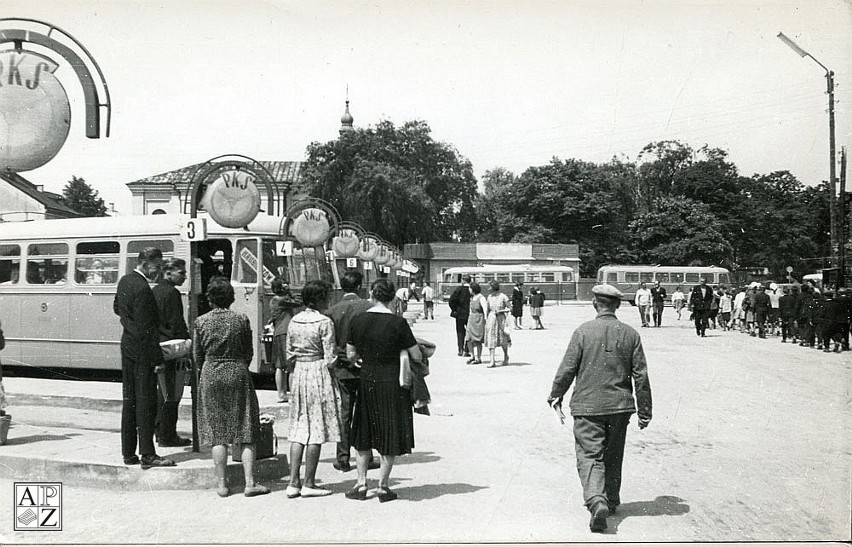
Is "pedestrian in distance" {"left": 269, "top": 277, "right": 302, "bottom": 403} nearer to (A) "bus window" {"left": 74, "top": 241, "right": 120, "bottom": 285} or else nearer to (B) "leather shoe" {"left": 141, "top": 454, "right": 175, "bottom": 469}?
(B) "leather shoe" {"left": 141, "top": 454, "right": 175, "bottom": 469}

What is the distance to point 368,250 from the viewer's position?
27344 millimetres

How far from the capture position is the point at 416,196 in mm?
51875

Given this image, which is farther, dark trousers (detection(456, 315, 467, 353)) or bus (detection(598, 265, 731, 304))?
bus (detection(598, 265, 731, 304))

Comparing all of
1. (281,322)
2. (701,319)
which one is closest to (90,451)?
(281,322)

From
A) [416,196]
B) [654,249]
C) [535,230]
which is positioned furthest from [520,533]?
[535,230]

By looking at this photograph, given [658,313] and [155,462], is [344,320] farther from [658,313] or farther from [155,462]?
[658,313]

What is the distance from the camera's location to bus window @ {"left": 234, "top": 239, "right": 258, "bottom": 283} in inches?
511

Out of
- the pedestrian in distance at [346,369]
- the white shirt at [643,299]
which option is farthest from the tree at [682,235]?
the pedestrian in distance at [346,369]

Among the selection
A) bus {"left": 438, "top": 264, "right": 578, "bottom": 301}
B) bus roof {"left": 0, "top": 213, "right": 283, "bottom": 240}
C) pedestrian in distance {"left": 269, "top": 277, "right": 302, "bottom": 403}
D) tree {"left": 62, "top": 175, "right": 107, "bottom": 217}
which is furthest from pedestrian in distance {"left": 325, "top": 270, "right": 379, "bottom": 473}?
tree {"left": 62, "top": 175, "right": 107, "bottom": 217}

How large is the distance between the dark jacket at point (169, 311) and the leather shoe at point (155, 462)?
1.21 m

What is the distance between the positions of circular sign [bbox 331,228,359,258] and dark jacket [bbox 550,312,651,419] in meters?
14.3

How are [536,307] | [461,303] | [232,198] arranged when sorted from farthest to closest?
[536,307] → [461,303] → [232,198]

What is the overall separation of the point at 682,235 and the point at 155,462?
206 ft

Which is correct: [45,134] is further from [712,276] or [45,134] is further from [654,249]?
[654,249]
